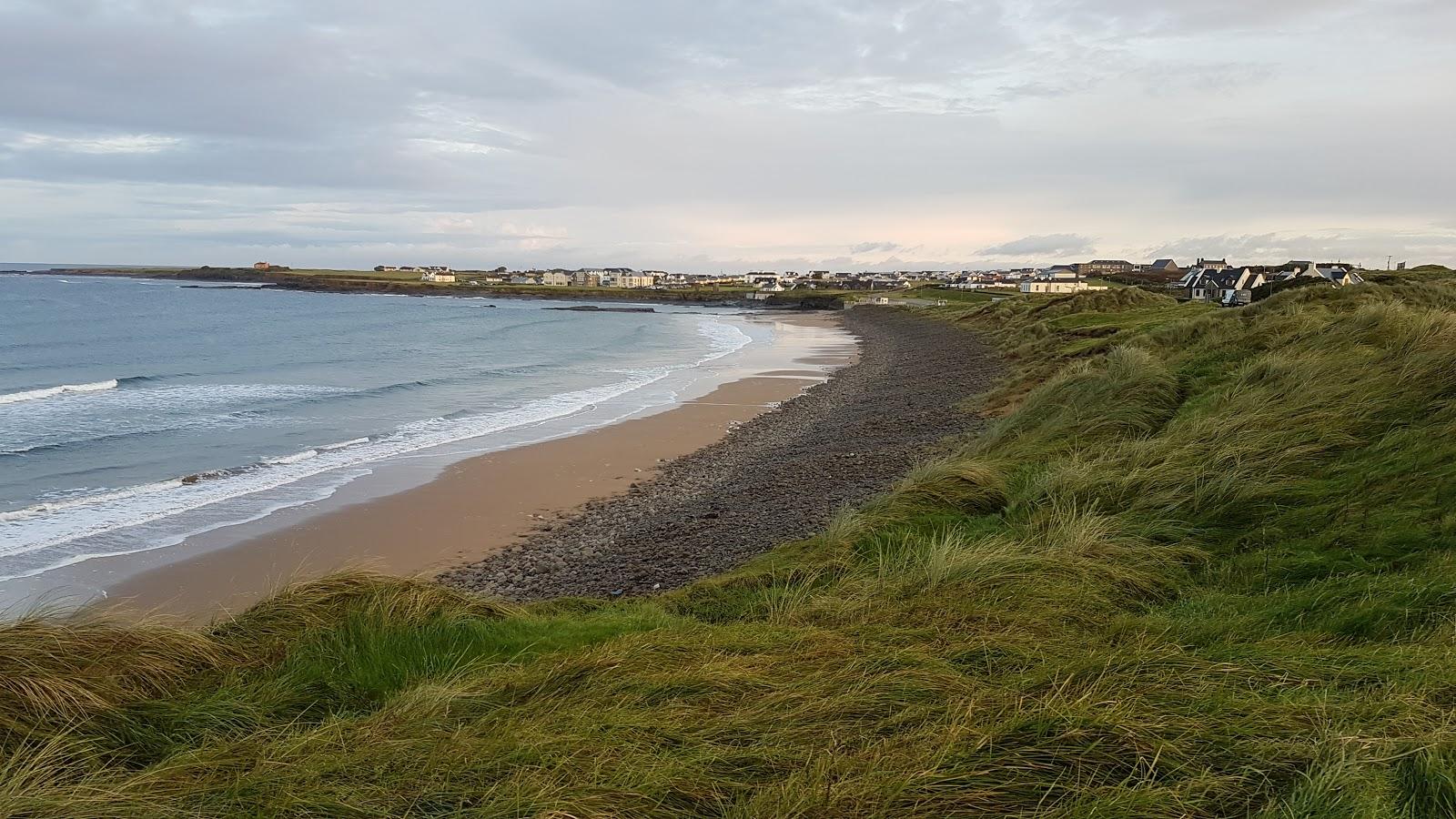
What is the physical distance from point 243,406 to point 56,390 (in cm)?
911

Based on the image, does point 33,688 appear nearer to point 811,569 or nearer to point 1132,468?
point 811,569

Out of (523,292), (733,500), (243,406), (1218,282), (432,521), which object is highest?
(523,292)

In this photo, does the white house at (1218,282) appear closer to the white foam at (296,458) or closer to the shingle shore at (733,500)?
the shingle shore at (733,500)

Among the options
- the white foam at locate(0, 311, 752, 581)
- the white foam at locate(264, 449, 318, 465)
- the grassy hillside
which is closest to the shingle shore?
the grassy hillside

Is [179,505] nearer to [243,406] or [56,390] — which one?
[243,406]

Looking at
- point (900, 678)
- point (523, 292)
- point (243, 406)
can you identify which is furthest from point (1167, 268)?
point (900, 678)

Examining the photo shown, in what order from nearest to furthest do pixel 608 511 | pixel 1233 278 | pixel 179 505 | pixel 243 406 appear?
pixel 608 511, pixel 179 505, pixel 243 406, pixel 1233 278

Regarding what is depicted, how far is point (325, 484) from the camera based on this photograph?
17.4m

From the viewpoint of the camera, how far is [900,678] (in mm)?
3635

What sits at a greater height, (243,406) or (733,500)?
(243,406)

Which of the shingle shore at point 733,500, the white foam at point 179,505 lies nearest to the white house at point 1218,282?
the shingle shore at point 733,500

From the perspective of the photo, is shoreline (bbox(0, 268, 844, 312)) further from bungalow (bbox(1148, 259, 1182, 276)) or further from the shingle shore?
the shingle shore

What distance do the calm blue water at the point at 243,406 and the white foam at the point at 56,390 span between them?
11 centimetres

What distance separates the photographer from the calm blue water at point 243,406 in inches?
602
